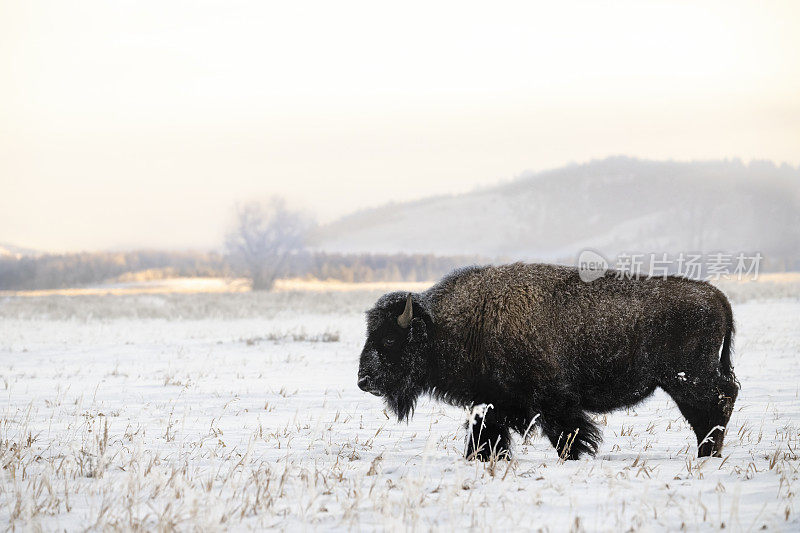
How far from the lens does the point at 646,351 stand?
243 inches

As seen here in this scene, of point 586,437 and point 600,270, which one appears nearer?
point 586,437

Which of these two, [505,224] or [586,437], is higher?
[505,224]

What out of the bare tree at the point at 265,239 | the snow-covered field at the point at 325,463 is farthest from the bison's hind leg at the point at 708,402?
the bare tree at the point at 265,239

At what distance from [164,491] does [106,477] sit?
2.42 ft

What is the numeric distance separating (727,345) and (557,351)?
5.73 feet

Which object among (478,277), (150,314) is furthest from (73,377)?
(150,314)

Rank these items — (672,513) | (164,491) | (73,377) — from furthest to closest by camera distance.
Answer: (73,377) → (164,491) → (672,513)

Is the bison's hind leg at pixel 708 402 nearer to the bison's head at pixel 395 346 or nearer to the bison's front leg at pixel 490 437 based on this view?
the bison's front leg at pixel 490 437

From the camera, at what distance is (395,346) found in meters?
6.44

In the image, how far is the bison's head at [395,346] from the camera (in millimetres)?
6398

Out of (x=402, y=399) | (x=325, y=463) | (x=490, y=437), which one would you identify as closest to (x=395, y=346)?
(x=402, y=399)

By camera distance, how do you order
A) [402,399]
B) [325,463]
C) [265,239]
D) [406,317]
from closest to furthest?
[325,463]
[406,317]
[402,399]
[265,239]

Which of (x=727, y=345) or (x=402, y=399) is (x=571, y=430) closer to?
(x=402, y=399)

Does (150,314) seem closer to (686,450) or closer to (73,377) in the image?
(73,377)
